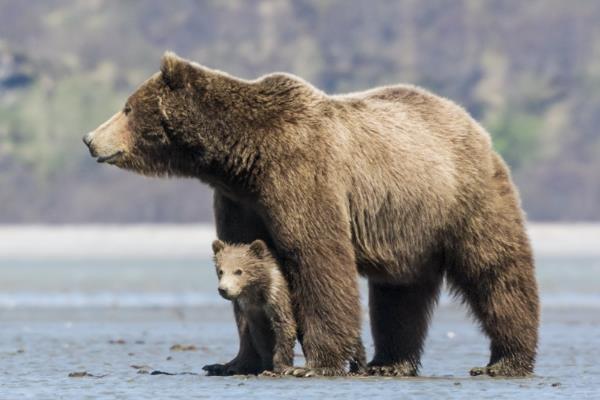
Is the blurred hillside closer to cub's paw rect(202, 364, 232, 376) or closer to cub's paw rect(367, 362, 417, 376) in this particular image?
cub's paw rect(367, 362, 417, 376)

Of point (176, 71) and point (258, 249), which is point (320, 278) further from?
point (176, 71)

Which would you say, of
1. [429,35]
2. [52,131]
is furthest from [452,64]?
[52,131]

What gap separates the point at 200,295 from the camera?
20.7 metres

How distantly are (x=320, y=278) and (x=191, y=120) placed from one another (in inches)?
47.5

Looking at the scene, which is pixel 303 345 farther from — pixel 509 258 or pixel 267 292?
pixel 509 258

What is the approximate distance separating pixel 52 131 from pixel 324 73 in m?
10.6

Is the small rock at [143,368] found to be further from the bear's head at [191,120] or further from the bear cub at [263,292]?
the bear's head at [191,120]

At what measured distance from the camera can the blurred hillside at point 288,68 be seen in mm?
50000

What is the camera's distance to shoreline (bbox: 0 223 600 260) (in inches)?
1417

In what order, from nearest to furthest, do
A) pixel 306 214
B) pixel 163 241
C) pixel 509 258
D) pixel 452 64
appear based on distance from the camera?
pixel 306 214, pixel 509 258, pixel 163 241, pixel 452 64

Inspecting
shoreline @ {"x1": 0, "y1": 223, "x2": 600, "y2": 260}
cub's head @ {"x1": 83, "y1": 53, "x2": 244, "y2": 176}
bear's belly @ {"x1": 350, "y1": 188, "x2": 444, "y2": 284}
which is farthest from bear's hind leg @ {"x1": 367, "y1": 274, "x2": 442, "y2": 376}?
shoreline @ {"x1": 0, "y1": 223, "x2": 600, "y2": 260}

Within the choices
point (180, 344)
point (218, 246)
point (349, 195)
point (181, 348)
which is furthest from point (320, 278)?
point (180, 344)

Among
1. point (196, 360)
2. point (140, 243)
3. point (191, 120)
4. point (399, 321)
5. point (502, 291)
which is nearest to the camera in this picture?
point (191, 120)

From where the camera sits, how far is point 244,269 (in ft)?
28.4
